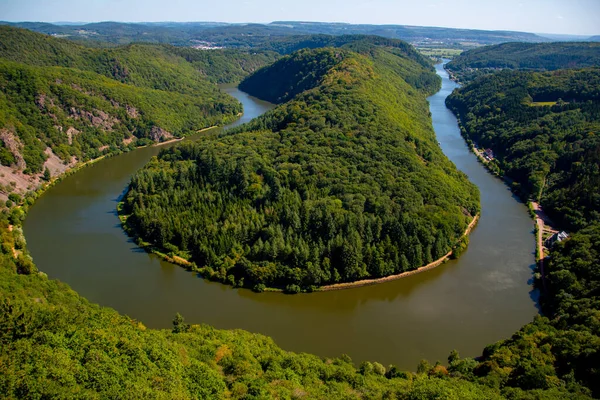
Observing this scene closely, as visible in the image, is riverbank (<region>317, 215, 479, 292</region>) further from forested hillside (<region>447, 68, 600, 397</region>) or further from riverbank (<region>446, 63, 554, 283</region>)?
riverbank (<region>446, 63, 554, 283</region>)

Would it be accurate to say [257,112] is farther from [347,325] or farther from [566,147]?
[347,325]

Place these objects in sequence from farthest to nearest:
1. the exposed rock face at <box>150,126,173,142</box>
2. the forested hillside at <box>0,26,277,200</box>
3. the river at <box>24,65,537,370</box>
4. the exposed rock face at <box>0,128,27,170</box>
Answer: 1. the exposed rock face at <box>150,126,173,142</box>
2. the forested hillside at <box>0,26,277,200</box>
3. the exposed rock face at <box>0,128,27,170</box>
4. the river at <box>24,65,537,370</box>

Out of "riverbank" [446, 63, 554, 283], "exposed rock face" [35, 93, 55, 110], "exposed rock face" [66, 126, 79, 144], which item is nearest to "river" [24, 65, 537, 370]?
"riverbank" [446, 63, 554, 283]

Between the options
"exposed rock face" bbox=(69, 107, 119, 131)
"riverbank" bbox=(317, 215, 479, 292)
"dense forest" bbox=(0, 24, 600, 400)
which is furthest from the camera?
"exposed rock face" bbox=(69, 107, 119, 131)

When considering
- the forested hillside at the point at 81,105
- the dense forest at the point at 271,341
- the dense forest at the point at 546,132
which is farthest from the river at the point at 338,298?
the forested hillside at the point at 81,105

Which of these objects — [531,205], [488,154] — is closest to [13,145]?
[531,205]

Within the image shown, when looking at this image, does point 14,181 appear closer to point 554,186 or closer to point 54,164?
point 54,164
